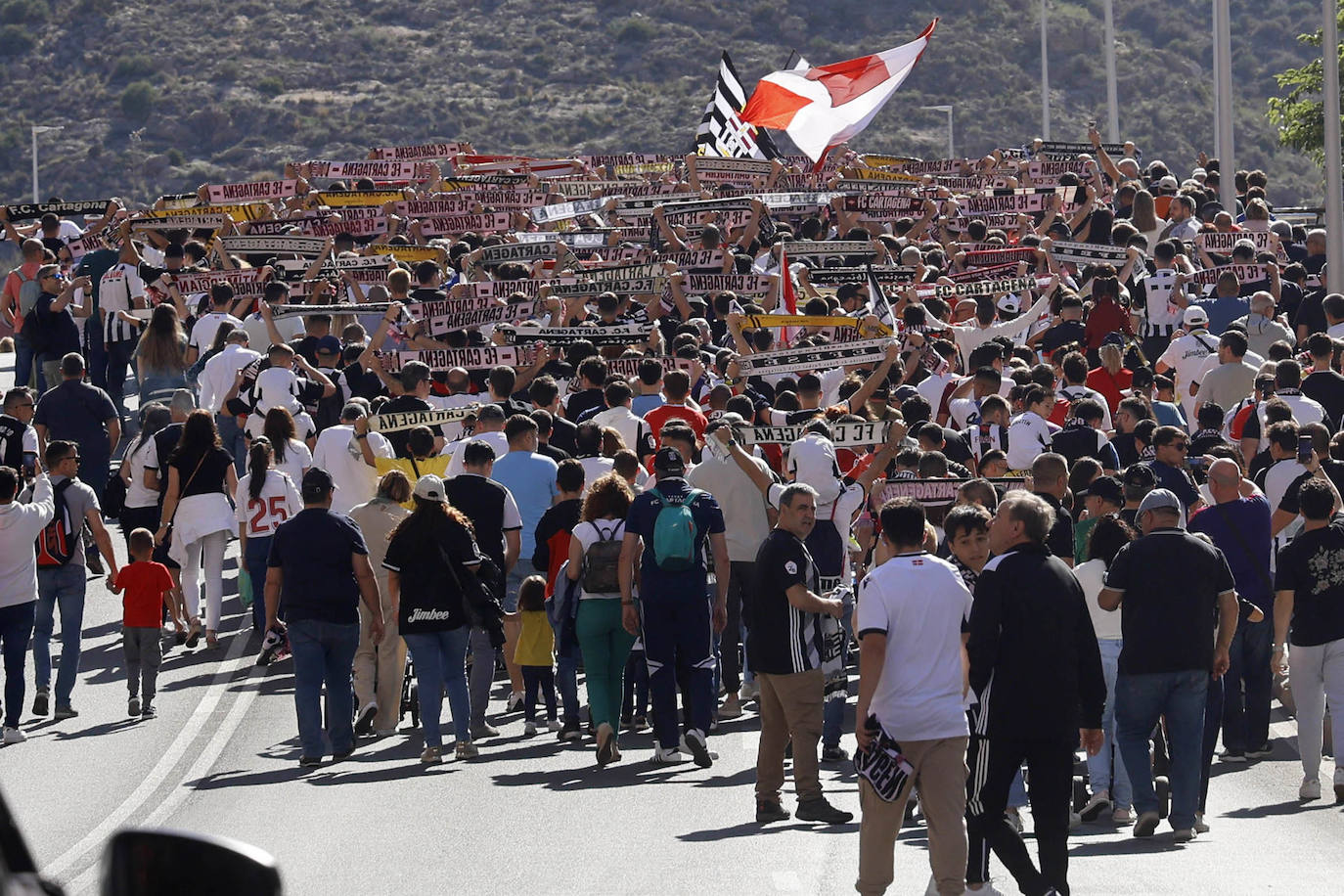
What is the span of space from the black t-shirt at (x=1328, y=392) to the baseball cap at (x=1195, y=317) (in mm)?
1578

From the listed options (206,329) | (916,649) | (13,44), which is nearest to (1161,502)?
(916,649)

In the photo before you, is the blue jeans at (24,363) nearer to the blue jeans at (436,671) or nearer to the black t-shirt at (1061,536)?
the blue jeans at (436,671)

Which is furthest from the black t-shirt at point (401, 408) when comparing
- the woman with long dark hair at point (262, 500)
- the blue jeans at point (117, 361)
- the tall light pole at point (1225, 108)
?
the tall light pole at point (1225, 108)

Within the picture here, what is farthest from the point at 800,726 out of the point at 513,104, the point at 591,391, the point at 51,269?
the point at 513,104

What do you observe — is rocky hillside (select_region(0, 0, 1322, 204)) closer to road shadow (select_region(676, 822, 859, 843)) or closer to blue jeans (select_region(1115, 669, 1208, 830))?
road shadow (select_region(676, 822, 859, 843))

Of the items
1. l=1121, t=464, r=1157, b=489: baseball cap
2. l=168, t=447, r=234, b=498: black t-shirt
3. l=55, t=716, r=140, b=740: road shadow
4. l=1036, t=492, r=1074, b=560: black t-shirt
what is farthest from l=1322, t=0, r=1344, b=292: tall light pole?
l=55, t=716, r=140, b=740: road shadow

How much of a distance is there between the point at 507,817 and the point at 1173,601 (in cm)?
321

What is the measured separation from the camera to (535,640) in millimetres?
12906

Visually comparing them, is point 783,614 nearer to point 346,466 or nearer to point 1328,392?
point 346,466

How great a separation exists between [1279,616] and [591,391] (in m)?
5.72

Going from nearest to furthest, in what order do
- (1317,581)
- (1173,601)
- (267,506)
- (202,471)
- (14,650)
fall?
(1173,601) < (1317,581) < (14,650) < (267,506) < (202,471)

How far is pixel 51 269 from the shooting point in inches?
822

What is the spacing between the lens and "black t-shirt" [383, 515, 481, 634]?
39.5 ft

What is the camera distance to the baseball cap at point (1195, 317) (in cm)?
1739
